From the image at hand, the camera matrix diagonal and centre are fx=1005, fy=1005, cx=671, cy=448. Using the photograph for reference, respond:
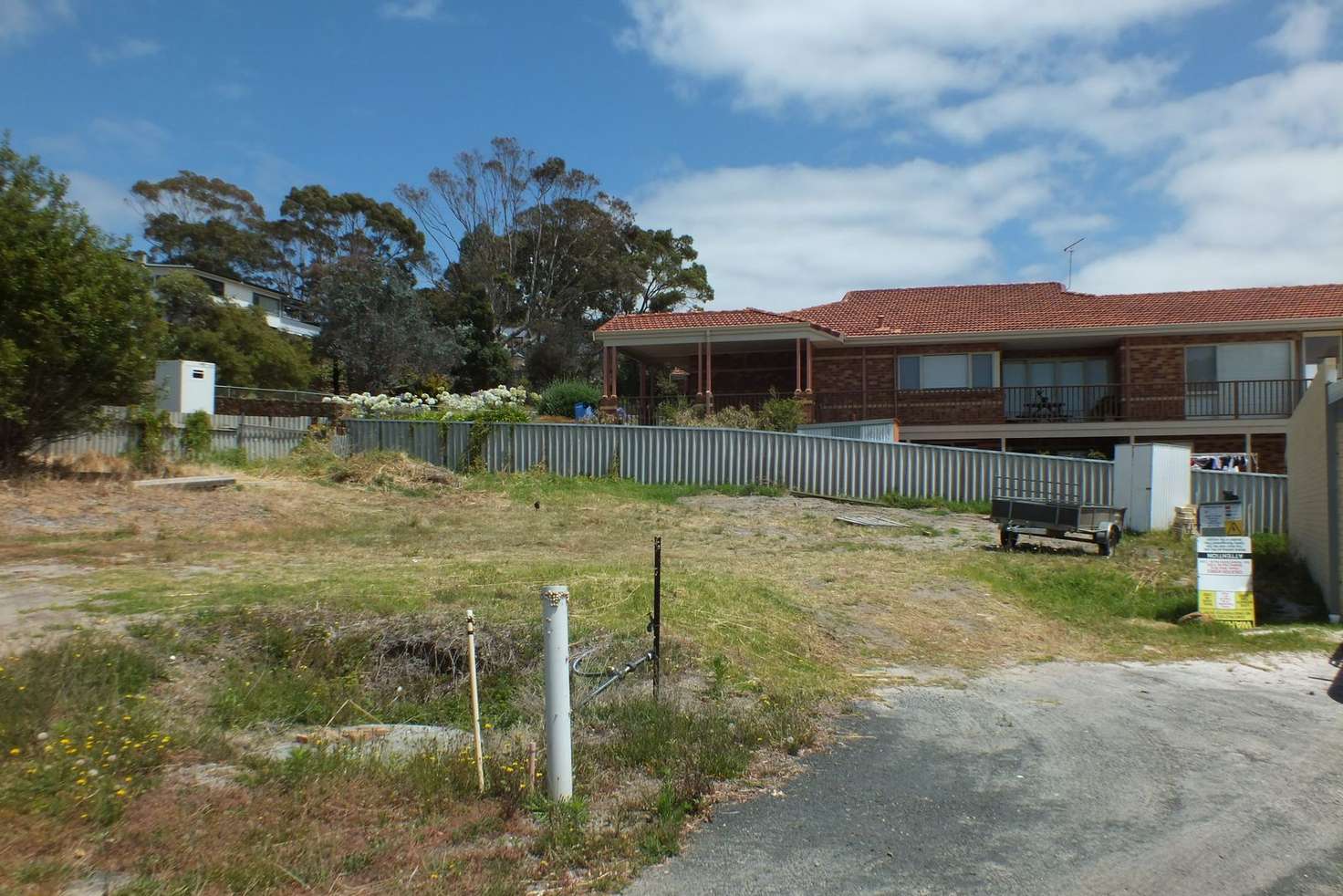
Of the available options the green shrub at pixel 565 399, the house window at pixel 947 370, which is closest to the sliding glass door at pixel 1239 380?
the house window at pixel 947 370

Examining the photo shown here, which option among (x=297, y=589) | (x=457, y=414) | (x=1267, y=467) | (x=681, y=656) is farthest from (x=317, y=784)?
(x=1267, y=467)

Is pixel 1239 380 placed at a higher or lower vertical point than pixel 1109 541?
higher

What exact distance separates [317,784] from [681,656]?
11.1ft

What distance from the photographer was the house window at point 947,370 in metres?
28.8

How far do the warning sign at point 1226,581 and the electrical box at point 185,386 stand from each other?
22102mm

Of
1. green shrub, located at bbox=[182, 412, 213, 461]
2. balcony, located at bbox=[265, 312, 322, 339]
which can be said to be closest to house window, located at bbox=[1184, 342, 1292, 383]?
green shrub, located at bbox=[182, 412, 213, 461]

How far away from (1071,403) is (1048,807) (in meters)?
25.5

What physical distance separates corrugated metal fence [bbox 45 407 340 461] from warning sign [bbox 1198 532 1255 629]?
63.8 ft

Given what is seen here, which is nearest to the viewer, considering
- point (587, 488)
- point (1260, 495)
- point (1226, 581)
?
point (1226, 581)

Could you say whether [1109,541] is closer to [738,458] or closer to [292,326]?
[738,458]

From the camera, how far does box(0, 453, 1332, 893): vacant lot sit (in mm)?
4801

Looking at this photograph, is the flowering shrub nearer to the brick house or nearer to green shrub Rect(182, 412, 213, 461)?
the brick house

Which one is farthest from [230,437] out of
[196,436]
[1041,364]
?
[1041,364]

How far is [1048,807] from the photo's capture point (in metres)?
5.51
